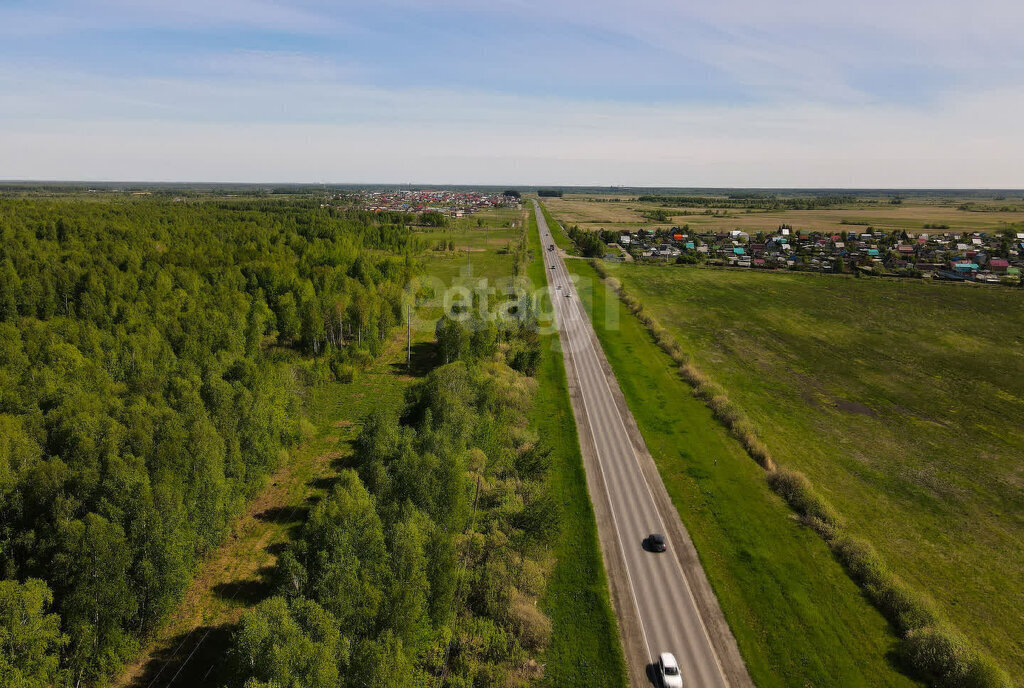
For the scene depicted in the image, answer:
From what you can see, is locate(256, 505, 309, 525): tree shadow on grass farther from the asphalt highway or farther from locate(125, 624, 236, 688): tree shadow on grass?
the asphalt highway

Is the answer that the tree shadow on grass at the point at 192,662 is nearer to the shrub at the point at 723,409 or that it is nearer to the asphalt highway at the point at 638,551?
the asphalt highway at the point at 638,551

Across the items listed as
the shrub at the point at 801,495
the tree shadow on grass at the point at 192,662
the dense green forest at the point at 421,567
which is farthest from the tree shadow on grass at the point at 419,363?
the shrub at the point at 801,495

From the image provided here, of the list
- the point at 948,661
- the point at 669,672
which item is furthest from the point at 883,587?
the point at 669,672

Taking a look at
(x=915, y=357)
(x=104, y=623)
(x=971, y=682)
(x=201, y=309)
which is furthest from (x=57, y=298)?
(x=915, y=357)

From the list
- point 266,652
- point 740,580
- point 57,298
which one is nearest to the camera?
point 266,652

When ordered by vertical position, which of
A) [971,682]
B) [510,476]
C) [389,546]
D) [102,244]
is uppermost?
[102,244]

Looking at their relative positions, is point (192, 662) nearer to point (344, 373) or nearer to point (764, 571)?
point (764, 571)

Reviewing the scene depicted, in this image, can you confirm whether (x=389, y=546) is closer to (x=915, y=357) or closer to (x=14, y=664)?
(x=14, y=664)
